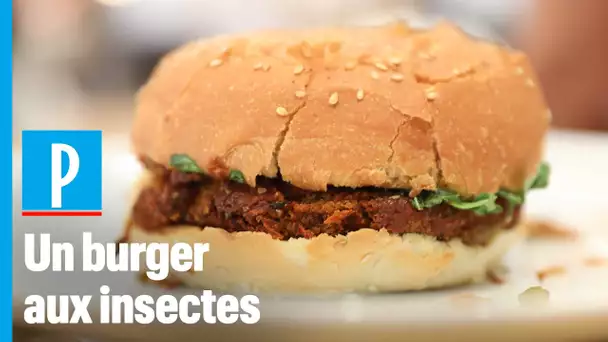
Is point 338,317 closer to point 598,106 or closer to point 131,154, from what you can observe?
point 131,154

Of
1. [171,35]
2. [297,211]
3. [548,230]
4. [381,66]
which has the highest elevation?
[171,35]

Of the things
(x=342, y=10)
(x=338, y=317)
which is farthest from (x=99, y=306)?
(x=342, y=10)

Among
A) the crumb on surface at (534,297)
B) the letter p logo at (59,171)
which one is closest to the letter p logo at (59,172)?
the letter p logo at (59,171)

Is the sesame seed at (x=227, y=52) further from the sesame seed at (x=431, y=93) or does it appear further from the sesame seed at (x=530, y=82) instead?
the sesame seed at (x=530, y=82)

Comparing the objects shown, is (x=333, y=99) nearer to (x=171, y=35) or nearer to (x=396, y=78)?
(x=396, y=78)

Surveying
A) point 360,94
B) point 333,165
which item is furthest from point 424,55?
point 333,165

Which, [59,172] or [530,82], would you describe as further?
[530,82]

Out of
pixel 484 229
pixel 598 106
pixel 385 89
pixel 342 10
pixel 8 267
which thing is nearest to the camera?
pixel 8 267

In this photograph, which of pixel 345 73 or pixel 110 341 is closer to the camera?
pixel 110 341
